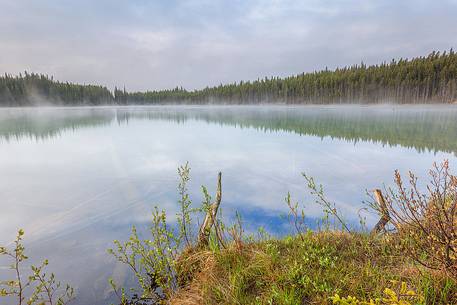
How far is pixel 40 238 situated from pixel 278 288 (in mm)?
5129

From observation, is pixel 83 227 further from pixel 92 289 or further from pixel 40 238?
pixel 92 289

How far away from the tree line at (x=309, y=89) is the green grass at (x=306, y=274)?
84.8 meters

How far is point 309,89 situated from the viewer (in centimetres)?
9656

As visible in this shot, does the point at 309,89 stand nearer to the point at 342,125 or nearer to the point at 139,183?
the point at 342,125

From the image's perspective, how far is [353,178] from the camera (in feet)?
29.7

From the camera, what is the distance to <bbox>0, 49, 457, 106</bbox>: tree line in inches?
2795

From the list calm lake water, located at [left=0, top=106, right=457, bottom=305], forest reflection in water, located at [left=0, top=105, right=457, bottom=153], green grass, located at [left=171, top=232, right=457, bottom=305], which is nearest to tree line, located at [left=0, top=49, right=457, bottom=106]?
forest reflection in water, located at [left=0, top=105, right=457, bottom=153]

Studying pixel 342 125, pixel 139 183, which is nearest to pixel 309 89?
pixel 342 125

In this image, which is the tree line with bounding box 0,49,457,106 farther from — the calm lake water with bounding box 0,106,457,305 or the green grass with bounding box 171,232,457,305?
the green grass with bounding box 171,232,457,305

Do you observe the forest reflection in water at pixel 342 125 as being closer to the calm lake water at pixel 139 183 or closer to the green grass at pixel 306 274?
the calm lake water at pixel 139 183

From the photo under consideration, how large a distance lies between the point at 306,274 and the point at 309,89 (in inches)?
4005

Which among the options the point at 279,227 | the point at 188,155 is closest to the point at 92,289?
the point at 279,227

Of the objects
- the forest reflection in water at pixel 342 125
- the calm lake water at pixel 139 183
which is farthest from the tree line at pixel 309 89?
the calm lake water at pixel 139 183

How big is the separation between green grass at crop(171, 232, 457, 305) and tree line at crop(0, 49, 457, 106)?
278ft
